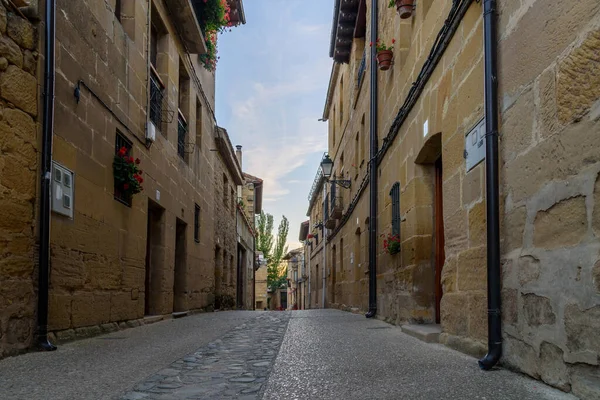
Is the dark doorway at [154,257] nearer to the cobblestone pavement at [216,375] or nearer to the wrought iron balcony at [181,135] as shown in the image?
the wrought iron balcony at [181,135]

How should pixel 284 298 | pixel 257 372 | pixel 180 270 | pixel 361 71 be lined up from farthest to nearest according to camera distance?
pixel 284 298, pixel 361 71, pixel 180 270, pixel 257 372

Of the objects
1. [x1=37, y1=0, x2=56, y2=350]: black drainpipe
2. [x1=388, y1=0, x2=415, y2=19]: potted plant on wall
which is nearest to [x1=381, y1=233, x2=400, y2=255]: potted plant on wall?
[x1=388, y1=0, x2=415, y2=19]: potted plant on wall

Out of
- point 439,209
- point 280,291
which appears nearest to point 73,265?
point 439,209

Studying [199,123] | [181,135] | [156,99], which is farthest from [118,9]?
[199,123]

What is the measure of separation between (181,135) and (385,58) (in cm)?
437

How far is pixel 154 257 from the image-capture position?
8570 mm

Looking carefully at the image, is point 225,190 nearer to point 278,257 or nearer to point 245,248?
point 245,248

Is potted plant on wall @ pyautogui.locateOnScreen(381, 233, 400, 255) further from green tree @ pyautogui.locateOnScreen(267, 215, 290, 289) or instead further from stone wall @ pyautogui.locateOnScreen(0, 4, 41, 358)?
green tree @ pyautogui.locateOnScreen(267, 215, 290, 289)

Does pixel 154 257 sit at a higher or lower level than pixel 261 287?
higher

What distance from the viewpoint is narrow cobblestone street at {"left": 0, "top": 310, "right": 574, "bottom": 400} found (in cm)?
272

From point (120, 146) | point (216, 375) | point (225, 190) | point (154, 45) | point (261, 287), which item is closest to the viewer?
point (216, 375)

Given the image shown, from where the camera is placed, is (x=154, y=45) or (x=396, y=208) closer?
(x=396, y=208)

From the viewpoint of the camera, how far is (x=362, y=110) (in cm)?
1139

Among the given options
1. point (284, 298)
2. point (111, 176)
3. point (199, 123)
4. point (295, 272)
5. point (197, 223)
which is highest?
point (199, 123)
